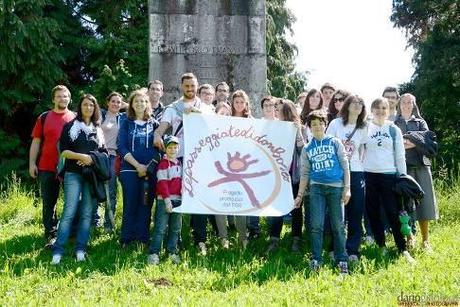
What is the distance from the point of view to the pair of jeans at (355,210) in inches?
231

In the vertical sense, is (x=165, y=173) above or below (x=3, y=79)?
below

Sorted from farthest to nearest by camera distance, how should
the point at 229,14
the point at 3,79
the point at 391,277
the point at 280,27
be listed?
the point at 280,27 → the point at 3,79 → the point at 229,14 → the point at 391,277

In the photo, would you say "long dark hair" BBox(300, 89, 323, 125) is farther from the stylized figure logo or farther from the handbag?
the handbag

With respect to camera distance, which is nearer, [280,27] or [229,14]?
[229,14]

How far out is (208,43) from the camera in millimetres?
8844

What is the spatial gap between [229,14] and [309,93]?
9.35 feet

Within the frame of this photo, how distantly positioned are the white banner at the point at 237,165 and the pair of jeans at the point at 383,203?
0.85 meters

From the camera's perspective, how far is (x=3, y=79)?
13.6 metres

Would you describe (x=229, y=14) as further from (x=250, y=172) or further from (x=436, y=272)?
(x=436, y=272)

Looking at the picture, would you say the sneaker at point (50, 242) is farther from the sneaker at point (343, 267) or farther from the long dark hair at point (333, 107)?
the long dark hair at point (333, 107)

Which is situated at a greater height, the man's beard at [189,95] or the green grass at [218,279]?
the man's beard at [189,95]

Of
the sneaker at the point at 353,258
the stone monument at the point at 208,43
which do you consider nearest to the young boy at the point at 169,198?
the sneaker at the point at 353,258

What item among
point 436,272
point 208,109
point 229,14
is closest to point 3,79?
point 229,14

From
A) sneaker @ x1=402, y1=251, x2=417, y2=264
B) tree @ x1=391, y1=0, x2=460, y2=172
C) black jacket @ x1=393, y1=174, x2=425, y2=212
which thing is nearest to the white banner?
black jacket @ x1=393, y1=174, x2=425, y2=212
